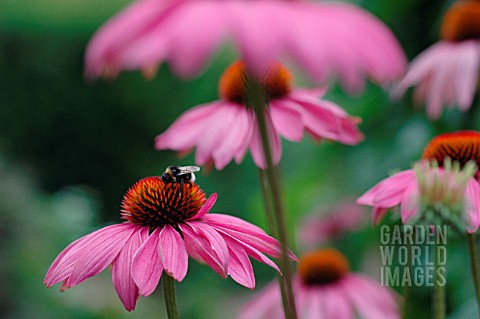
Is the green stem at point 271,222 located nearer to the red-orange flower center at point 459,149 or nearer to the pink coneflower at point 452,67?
the red-orange flower center at point 459,149

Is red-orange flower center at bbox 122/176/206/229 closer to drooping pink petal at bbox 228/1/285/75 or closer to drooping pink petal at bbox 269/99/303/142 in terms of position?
drooping pink petal at bbox 269/99/303/142

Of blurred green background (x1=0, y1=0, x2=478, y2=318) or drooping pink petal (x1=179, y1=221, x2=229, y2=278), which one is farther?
blurred green background (x1=0, y1=0, x2=478, y2=318)

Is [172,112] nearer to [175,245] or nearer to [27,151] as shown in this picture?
[27,151]

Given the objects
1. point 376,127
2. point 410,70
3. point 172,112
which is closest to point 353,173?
point 376,127

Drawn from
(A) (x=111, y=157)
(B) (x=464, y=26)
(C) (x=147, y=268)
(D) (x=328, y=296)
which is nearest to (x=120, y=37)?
(C) (x=147, y=268)

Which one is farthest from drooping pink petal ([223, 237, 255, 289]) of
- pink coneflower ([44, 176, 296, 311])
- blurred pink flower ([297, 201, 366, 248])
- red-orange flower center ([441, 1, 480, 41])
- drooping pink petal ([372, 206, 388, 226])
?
blurred pink flower ([297, 201, 366, 248])

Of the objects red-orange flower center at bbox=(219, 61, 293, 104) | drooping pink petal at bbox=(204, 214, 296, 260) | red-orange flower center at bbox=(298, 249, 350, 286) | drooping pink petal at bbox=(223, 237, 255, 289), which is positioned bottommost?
red-orange flower center at bbox=(298, 249, 350, 286)

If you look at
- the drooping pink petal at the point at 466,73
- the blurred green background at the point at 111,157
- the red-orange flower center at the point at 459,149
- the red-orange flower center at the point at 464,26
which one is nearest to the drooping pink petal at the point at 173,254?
the red-orange flower center at the point at 459,149

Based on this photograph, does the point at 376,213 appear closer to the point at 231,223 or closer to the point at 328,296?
the point at 231,223
